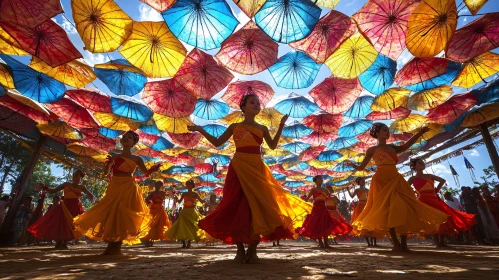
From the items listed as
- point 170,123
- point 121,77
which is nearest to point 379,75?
point 170,123

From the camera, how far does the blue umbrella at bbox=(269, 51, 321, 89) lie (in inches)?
273

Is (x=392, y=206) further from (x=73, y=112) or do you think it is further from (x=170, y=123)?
(x=73, y=112)

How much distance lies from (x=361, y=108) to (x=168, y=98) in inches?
250

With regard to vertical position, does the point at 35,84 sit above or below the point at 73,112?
above

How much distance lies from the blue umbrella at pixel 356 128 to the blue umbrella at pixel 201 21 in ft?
21.1

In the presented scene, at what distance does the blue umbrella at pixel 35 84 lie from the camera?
6.38 m

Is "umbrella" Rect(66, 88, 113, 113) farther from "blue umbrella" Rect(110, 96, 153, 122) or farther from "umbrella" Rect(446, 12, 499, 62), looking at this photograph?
"umbrella" Rect(446, 12, 499, 62)

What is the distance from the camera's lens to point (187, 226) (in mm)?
8312

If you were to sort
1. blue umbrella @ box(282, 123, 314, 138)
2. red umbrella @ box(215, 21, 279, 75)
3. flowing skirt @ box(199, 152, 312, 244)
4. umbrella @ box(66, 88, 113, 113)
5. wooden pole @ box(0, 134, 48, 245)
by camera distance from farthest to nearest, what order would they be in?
blue umbrella @ box(282, 123, 314, 138) < wooden pole @ box(0, 134, 48, 245) < umbrella @ box(66, 88, 113, 113) < red umbrella @ box(215, 21, 279, 75) < flowing skirt @ box(199, 152, 312, 244)

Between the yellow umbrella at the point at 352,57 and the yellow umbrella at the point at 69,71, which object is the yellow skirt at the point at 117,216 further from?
the yellow umbrella at the point at 352,57

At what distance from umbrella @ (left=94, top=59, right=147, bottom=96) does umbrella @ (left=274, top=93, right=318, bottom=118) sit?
4.43m

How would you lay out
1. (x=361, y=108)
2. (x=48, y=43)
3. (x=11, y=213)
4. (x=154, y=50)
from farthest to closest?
(x=11, y=213) → (x=361, y=108) → (x=154, y=50) → (x=48, y=43)

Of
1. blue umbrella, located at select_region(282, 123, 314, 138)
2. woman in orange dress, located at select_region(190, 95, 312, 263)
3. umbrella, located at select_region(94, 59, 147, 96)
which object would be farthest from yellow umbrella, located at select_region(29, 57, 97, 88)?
blue umbrella, located at select_region(282, 123, 314, 138)

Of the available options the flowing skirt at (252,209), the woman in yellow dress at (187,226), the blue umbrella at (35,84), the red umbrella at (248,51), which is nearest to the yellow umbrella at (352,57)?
the red umbrella at (248,51)
